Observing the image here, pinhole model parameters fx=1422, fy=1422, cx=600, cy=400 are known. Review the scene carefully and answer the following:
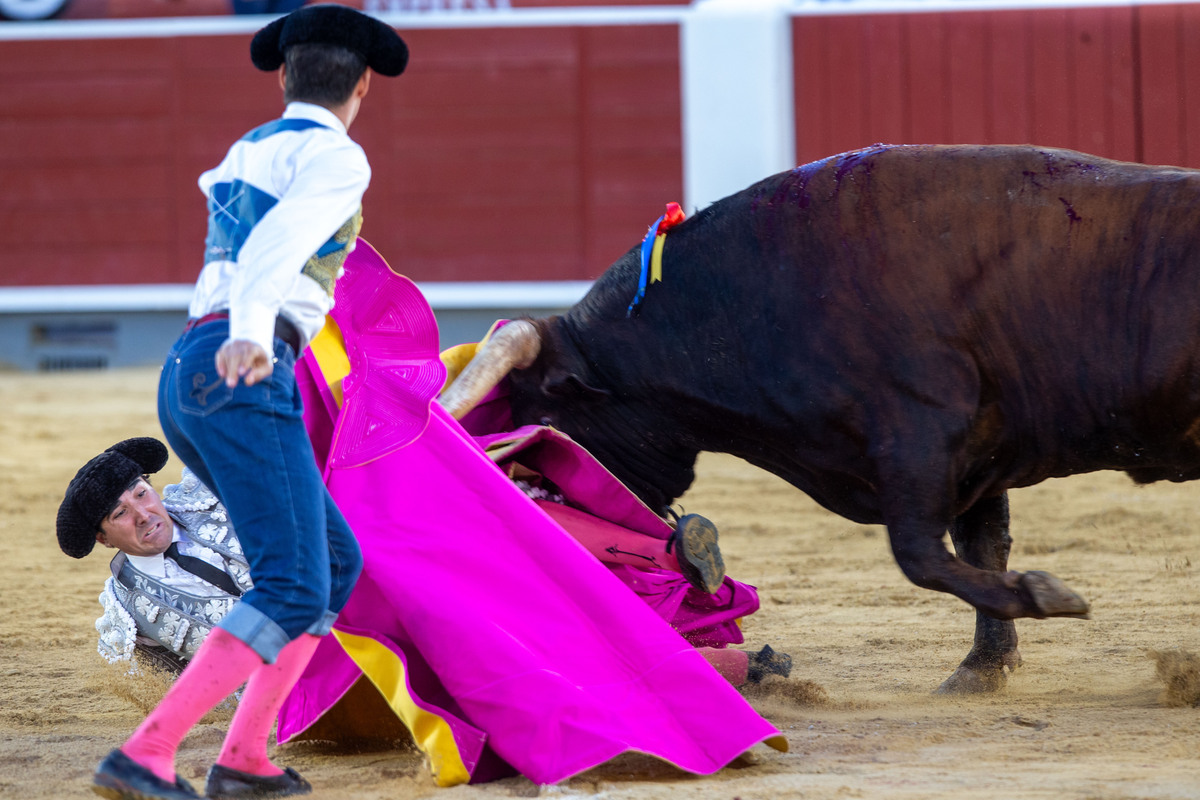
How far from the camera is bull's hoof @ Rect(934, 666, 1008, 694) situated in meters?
2.93

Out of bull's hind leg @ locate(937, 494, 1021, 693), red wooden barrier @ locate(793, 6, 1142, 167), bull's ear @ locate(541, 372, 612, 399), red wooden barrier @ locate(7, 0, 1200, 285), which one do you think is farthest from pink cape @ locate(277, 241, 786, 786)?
red wooden barrier @ locate(7, 0, 1200, 285)

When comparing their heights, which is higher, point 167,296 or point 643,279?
point 643,279

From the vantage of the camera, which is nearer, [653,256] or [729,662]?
[729,662]

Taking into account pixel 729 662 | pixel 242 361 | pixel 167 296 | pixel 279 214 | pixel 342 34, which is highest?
pixel 342 34

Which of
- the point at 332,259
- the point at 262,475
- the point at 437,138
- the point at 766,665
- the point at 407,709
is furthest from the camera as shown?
the point at 437,138

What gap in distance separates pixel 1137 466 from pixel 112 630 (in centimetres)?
213

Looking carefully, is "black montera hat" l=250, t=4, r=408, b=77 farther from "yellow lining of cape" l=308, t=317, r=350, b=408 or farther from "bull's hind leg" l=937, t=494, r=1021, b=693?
"bull's hind leg" l=937, t=494, r=1021, b=693

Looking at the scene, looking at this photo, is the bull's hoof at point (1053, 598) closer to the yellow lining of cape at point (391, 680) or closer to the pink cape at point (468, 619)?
the pink cape at point (468, 619)

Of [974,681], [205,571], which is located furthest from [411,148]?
[974,681]

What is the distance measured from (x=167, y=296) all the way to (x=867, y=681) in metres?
7.78

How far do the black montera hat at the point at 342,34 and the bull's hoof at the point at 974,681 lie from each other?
5.56 ft

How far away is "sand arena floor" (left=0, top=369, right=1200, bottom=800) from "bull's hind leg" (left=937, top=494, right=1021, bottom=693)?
2.3 inches

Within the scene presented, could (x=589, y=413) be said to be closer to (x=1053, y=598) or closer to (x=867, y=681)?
(x=867, y=681)

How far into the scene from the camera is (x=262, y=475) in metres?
2.01
